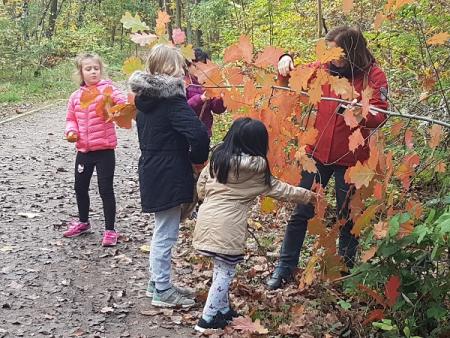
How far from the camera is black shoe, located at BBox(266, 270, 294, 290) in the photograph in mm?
4477

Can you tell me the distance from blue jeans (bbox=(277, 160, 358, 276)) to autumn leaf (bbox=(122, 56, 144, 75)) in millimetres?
1480

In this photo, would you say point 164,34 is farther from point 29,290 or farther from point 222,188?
point 29,290

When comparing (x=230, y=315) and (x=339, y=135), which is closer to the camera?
(x=230, y=315)

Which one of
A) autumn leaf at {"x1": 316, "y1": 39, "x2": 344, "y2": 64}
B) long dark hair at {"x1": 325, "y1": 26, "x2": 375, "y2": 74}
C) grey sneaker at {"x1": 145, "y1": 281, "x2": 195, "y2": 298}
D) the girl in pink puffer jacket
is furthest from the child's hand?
autumn leaf at {"x1": 316, "y1": 39, "x2": 344, "y2": 64}

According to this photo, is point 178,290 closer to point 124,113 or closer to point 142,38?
point 124,113

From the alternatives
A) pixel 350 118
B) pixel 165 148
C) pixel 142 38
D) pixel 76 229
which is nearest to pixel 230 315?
pixel 165 148

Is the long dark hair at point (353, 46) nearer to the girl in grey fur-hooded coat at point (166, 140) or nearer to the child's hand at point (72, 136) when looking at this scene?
the girl in grey fur-hooded coat at point (166, 140)

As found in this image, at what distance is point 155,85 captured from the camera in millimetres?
3895

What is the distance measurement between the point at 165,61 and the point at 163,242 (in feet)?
4.42

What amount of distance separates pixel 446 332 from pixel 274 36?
8273 millimetres

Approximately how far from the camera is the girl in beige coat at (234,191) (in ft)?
11.9

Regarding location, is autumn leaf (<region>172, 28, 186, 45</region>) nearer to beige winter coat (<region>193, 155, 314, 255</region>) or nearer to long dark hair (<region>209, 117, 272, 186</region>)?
long dark hair (<region>209, 117, 272, 186</region>)

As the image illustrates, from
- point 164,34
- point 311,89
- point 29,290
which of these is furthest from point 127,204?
point 311,89

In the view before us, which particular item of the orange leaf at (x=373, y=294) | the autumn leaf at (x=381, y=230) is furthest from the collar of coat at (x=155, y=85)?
the orange leaf at (x=373, y=294)
